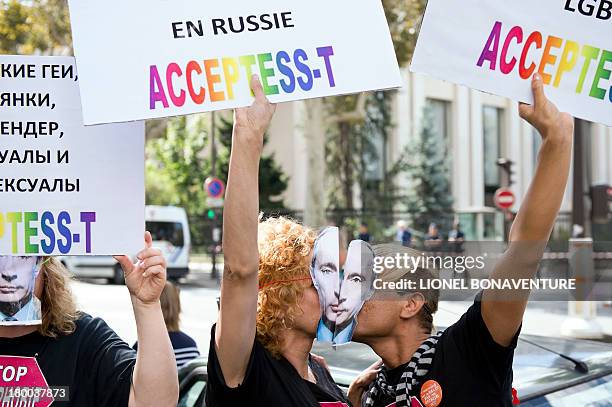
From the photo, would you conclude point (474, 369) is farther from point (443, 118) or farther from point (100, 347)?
point (443, 118)

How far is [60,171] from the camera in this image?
8.48 ft

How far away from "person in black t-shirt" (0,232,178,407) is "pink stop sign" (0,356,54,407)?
0.8 inches

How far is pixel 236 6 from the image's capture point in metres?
2.48

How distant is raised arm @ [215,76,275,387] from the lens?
2193 mm

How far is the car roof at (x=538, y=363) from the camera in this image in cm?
329

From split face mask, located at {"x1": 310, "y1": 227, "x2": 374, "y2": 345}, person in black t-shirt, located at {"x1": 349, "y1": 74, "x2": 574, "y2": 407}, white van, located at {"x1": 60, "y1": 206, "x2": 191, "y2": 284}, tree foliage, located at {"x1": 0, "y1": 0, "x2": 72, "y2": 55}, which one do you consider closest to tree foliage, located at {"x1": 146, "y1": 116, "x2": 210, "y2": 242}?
white van, located at {"x1": 60, "y1": 206, "x2": 191, "y2": 284}

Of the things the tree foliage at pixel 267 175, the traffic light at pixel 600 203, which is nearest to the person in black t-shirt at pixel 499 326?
the traffic light at pixel 600 203

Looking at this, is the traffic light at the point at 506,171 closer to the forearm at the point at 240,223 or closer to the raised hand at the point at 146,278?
the raised hand at the point at 146,278

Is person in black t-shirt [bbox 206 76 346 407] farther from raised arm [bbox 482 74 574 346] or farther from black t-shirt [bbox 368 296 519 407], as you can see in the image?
raised arm [bbox 482 74 574 346]

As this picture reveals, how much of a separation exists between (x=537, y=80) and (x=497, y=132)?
159 feet

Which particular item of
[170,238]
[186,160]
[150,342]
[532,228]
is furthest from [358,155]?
[532,228]

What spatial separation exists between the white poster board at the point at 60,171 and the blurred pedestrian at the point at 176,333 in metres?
2.46

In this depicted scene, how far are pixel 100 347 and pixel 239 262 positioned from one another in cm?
63

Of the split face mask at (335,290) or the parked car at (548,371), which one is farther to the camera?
the parked car at (548,371)
